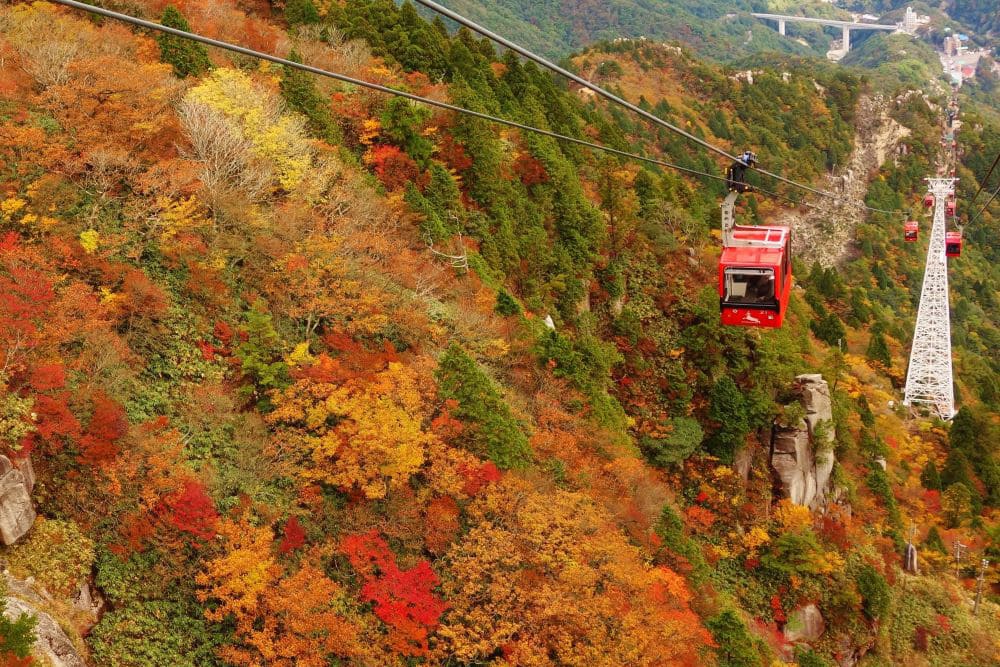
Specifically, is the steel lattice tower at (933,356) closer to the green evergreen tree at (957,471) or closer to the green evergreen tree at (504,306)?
the green evergreen tree at (957,471)

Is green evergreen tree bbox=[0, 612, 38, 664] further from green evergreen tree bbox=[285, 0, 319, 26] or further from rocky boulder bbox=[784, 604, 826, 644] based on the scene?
green evergreen tree bbox=[285, 0, 319, 26]

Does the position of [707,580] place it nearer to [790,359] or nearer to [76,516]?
[790,359]

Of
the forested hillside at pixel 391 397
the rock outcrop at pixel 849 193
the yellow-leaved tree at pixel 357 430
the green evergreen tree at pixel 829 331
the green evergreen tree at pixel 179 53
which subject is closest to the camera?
the forested hillside at pixel 391 397

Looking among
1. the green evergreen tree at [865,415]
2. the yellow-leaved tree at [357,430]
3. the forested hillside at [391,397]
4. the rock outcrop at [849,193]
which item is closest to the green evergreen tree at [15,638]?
the forested hillside at [391,397]

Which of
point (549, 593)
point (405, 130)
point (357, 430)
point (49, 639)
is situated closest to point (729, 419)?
point (549, 593)

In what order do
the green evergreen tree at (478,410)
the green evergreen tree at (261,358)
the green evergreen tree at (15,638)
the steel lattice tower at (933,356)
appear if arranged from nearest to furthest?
the green evergreen tree at (15,638) < the green evergreen tree at (261,358) < the green evergreen tree at (478,410) < the steel lattice tower at (933,356)

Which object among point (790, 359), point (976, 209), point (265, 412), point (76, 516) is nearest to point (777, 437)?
point (790, 359)

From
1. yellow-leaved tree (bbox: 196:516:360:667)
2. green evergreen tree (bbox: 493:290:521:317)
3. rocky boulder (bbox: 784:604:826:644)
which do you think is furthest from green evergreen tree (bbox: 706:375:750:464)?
yellow-leaved tree (bbox: 196:516:360:667)
